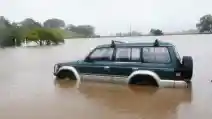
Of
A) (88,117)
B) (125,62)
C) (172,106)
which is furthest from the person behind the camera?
(125,62)

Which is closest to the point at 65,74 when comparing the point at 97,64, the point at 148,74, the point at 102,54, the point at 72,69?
the point at 72,69

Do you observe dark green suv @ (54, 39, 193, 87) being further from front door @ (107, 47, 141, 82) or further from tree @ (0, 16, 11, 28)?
tree @ (0, 16, 11, 28)

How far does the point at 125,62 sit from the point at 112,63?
418mm

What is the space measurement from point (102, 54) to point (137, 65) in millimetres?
1282

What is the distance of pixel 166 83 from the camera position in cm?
845

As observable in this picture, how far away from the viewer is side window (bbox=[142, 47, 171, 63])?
859cm

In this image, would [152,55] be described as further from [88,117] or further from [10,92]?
[10,92]

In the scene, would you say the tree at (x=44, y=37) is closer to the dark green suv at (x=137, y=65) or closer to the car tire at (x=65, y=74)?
the car tire at (x=65, y=74)

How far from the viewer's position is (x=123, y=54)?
9266 millimetres

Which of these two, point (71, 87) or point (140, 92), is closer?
point (140, 92)

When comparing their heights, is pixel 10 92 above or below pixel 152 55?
below

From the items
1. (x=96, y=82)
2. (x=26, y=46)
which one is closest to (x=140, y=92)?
(x=96, y=82)

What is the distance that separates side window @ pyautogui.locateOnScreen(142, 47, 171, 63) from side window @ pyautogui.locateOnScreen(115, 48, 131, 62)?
0.50 meters

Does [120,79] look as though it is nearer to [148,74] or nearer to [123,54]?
[123,54]
